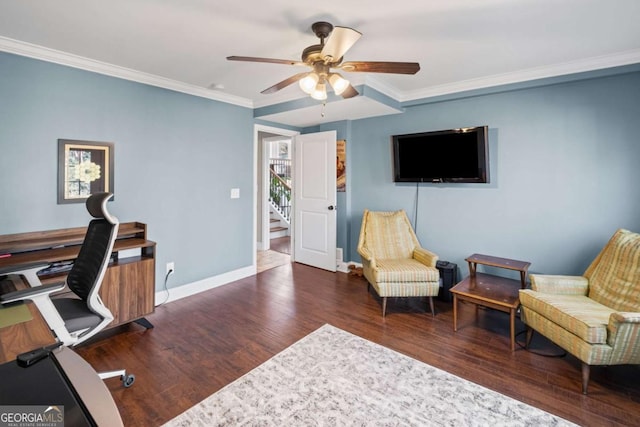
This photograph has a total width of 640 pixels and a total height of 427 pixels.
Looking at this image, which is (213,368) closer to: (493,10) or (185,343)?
(185,343)

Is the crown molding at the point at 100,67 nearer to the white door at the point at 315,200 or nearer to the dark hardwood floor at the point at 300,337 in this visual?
the white door at the point at 315,200

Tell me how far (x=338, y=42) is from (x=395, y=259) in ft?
8.37

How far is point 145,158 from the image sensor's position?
3211 mm

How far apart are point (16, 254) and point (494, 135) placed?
455 centimetres

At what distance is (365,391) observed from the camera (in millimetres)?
2014

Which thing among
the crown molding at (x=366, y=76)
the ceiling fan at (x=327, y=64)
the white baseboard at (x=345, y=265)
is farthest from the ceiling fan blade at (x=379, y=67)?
the white baseboard at (x=345, y=265)

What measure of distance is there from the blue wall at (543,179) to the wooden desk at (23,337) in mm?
3734

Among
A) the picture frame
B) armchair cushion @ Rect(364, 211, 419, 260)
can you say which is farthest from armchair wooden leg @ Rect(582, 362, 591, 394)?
the picture frame

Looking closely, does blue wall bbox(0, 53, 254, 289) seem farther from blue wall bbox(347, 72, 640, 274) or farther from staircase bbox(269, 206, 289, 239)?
staircase bbox(269, 206, 289, 239)

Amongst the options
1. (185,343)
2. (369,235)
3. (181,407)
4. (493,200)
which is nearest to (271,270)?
(369,235)

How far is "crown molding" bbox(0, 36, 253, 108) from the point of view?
8.00 feet

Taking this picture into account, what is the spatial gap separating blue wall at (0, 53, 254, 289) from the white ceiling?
0.77 feet

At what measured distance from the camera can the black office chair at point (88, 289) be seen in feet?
5.59

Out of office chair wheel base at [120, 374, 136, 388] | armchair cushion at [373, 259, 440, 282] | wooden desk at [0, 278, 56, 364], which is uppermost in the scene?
wooden desk at [0, 278, 56, 364]
